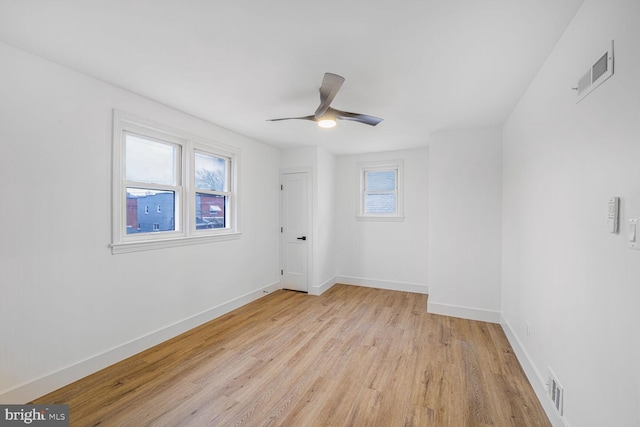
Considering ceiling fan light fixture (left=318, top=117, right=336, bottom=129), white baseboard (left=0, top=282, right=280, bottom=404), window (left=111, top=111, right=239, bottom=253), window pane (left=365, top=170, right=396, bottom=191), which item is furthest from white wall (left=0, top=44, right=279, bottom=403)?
window pane (left=365, top=170, right=396, bottom=191)

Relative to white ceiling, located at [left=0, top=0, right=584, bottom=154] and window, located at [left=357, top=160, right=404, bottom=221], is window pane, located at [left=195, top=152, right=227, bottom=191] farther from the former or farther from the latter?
window, located at [left=357, top=160, right=404, bottom=221]

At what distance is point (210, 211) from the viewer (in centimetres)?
368

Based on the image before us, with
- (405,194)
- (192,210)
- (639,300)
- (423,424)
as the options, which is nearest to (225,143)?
(192,210)

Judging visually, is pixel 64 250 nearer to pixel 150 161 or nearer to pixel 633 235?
pixel 150 161

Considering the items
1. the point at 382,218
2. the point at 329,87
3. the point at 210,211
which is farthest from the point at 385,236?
the point at 329,87

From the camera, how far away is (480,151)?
355 centimetres

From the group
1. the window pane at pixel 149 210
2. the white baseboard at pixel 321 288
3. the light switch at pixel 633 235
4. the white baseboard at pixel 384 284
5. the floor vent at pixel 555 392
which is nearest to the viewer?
the light switch at pixel 633 235

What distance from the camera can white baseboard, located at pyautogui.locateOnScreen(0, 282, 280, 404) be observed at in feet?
6.31

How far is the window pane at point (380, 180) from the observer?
5027 millimetres

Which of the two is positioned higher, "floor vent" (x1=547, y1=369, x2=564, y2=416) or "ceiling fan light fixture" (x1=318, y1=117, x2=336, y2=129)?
"ceiling fan light fixture" (x1=318, y1=117, x2=336, y2=129)

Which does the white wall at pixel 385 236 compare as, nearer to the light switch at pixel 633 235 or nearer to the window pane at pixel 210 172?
the window pane at pixel 210 172

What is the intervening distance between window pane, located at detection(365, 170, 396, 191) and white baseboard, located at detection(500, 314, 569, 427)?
112 inches

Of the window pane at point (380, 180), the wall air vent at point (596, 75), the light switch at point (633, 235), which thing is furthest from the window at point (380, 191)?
the light switch at point (633, 235)

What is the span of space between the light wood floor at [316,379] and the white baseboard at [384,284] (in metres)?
1.27
